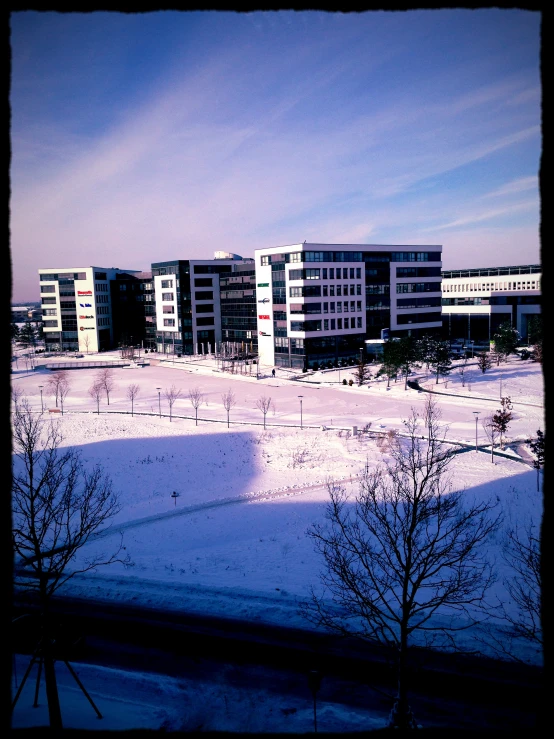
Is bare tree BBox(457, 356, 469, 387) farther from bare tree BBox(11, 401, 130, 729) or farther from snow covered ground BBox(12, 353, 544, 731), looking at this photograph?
bare tree BBox(11, 401, 130, 729)

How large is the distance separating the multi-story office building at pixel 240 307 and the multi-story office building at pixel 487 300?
39.4 meters

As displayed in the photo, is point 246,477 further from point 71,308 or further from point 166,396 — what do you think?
point 71,308

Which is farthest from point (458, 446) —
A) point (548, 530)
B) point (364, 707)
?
point (548, 530)

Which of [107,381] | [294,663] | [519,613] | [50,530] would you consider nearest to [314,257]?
[107,381]

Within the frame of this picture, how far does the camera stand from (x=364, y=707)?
490 inches

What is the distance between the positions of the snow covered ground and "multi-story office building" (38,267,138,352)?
45868 mm

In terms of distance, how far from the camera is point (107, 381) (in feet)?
221

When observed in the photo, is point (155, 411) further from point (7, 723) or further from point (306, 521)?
point (7, 723)

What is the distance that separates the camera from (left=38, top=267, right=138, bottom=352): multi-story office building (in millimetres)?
106438

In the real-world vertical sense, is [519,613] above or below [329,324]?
below

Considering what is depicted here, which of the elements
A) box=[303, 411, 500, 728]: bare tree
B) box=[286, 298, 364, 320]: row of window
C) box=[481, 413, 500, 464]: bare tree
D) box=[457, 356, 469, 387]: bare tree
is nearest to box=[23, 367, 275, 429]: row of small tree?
box=[481, 413, 500, 464]: bare tree

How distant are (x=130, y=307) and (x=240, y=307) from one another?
106 feet

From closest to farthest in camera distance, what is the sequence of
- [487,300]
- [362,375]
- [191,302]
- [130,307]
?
[362,375], [487,300], [191,302], [130,307]

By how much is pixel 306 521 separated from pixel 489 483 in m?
10.6
